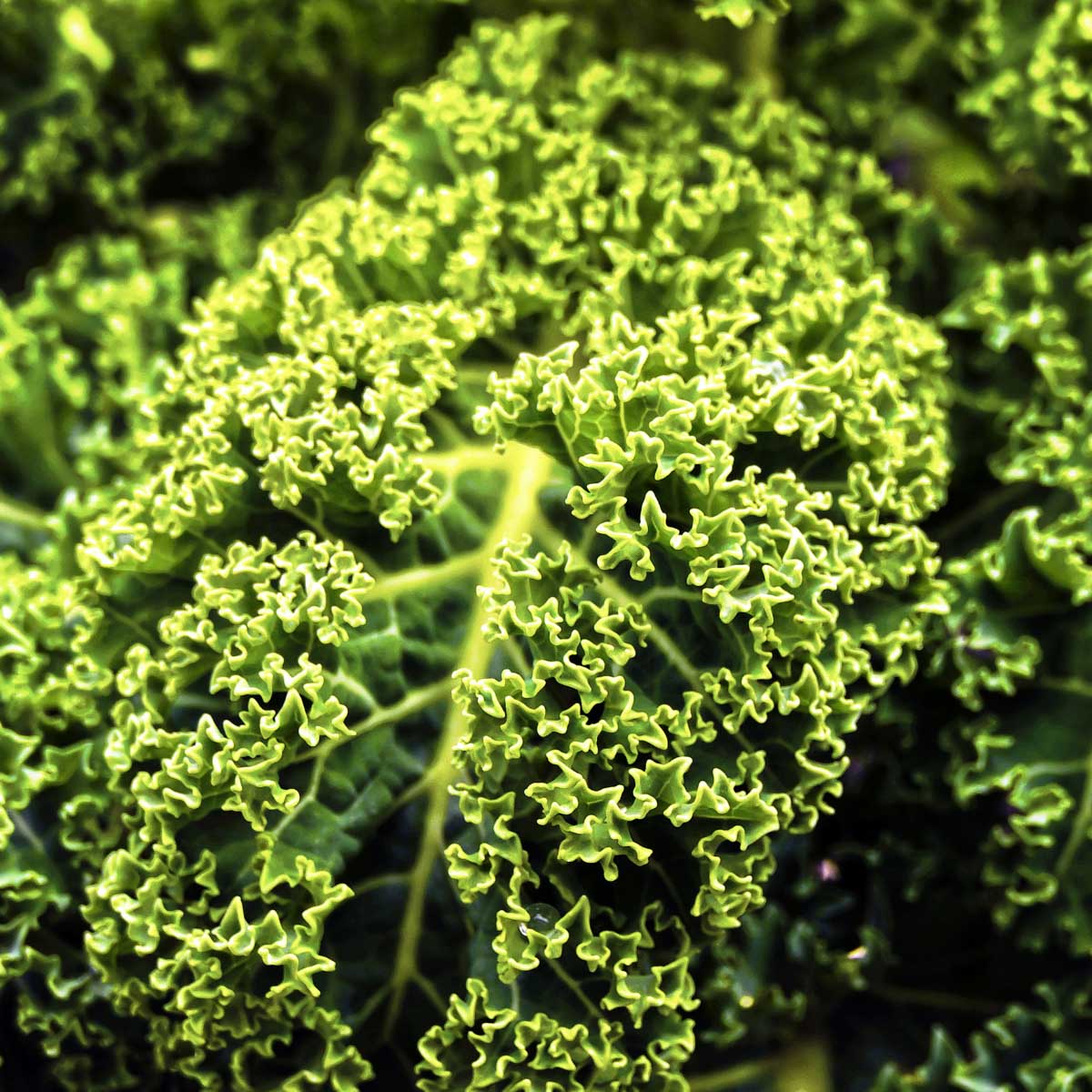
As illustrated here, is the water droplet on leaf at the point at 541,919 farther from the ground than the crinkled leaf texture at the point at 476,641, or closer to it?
closer to it

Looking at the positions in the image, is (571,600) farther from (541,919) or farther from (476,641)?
(541,919)

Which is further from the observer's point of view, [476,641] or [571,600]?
[476,641]

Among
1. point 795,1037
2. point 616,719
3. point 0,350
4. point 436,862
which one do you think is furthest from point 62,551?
point 795,1037

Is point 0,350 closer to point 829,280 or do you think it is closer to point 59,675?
point 59,675

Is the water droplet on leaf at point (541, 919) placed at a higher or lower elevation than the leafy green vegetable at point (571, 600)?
lower

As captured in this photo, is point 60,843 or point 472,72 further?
point 472,72

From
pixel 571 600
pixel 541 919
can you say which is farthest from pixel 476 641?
pixel 541 919

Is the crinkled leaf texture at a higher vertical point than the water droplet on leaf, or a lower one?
higher

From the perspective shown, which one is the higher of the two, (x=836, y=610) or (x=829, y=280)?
(x=829, y=280)
